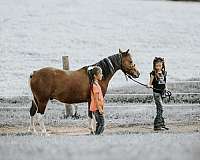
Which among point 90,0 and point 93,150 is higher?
point 90,0

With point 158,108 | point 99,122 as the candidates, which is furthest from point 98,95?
point 158,108

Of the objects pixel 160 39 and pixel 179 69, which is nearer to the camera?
pixel 179 69

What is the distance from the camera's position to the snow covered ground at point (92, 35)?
14906 mm

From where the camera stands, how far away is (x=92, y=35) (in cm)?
1636

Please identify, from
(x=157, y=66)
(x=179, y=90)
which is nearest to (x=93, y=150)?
(x=157, y=66)

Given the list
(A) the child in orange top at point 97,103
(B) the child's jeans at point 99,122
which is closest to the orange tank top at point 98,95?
(A) the child in orange top at point 97,103

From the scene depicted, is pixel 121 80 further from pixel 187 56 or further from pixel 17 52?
pixel 17 52

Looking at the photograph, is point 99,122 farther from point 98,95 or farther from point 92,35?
point 92,35

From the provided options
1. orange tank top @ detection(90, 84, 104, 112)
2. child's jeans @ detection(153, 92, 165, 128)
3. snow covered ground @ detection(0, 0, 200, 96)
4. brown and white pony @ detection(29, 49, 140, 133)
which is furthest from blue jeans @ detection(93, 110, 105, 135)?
snow covered ground @ detection(0, 0, 200, 96)

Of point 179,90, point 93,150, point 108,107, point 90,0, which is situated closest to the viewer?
point 93,150

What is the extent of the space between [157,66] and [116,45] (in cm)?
542

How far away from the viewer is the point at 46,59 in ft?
49.6

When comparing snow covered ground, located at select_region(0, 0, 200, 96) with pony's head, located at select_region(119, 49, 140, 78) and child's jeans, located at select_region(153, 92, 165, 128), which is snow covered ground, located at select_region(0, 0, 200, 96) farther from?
pony's head, located at select_region(119, 49, 140, 78)

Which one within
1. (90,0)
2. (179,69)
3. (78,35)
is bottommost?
(179,69)
